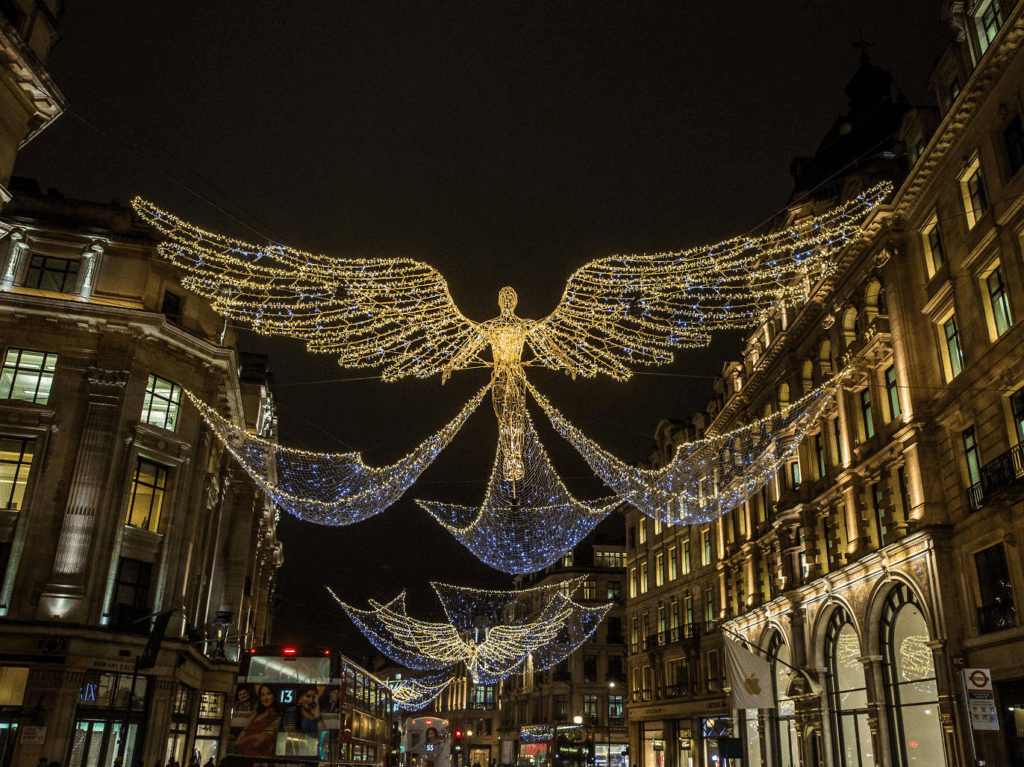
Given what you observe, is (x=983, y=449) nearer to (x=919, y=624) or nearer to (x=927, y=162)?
(x=919, y=624)

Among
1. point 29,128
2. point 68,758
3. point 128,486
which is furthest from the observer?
point 128,486

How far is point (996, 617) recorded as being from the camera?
19047mm

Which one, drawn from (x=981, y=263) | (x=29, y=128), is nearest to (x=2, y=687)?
(x=29, y=128)

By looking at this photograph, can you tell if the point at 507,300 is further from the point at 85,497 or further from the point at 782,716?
the point at 782,716

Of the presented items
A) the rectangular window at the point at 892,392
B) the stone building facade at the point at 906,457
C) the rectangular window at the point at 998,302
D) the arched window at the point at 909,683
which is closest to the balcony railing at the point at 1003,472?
the stone building facade at the point at 906,457

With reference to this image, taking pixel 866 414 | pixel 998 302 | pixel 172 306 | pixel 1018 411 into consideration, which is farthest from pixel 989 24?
pixel 172 306

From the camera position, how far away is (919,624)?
22.4 m

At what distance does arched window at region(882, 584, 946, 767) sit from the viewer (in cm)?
2152

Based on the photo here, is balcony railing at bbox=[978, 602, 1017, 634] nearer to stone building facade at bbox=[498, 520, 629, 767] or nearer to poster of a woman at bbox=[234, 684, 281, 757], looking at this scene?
poster of a woman at bbox=[234, 684, 281, 757]

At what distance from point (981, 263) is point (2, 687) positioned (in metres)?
26.3

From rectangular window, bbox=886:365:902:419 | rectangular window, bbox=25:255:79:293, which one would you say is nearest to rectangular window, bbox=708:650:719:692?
rectangular window, bbox=886:365:902:419

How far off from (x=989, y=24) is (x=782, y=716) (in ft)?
77.3

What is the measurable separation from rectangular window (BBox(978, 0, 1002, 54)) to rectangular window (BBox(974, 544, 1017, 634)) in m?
11.7

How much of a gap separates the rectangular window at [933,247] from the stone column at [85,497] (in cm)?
2299
